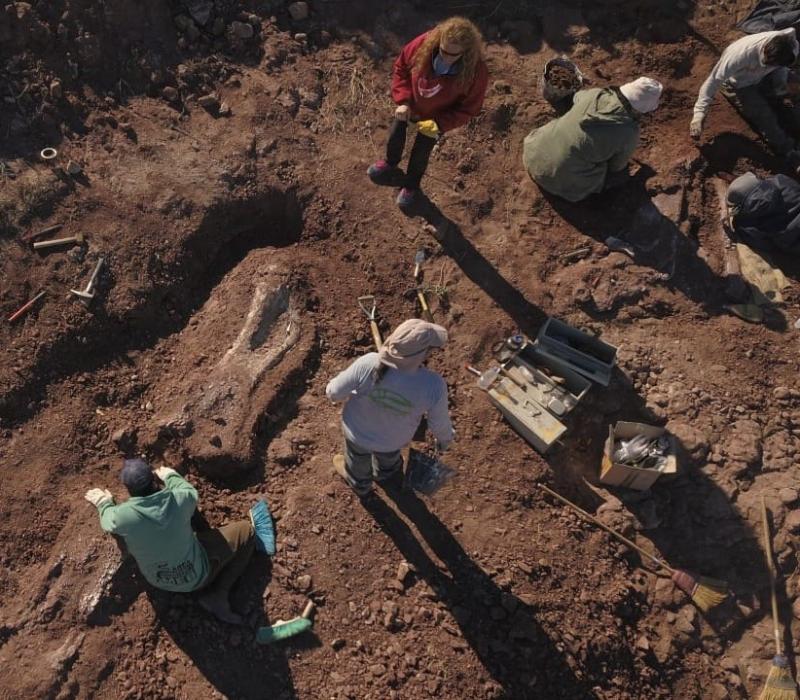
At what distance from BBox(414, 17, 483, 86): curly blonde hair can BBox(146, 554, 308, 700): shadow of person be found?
4.48m

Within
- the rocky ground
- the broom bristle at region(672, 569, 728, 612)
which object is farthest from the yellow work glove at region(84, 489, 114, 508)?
the broom bristle at region(672, 569, 728, 612)

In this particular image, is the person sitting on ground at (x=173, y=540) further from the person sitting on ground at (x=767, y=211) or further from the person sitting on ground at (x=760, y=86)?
the person sitting on ground at (x=760, y=86)

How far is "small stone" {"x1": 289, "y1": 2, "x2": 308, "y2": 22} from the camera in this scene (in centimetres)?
725

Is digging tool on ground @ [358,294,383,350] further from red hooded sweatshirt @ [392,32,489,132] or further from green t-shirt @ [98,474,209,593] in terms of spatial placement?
green t-shirt @ [98,474,209,593]

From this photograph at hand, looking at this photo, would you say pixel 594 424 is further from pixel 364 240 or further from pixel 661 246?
pixel 364 240

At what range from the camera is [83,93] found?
6480 mm

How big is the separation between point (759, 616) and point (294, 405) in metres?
4.39

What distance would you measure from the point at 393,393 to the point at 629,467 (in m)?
2.45

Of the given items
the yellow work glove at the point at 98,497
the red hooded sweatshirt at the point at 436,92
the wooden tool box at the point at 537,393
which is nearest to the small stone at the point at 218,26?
the red hooded sweatshirt at the point at 436,92

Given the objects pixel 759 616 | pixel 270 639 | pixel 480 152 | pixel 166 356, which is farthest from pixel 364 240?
pixel 759 616

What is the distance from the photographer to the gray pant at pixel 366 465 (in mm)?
4453

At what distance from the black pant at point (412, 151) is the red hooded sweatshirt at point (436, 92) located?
1.11 ft

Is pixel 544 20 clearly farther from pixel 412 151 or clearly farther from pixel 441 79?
pixel 441 79

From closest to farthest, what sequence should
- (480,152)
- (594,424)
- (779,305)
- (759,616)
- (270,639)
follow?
(270,639)
(759,616)
(594,424)
(779,305)
(480,152)
